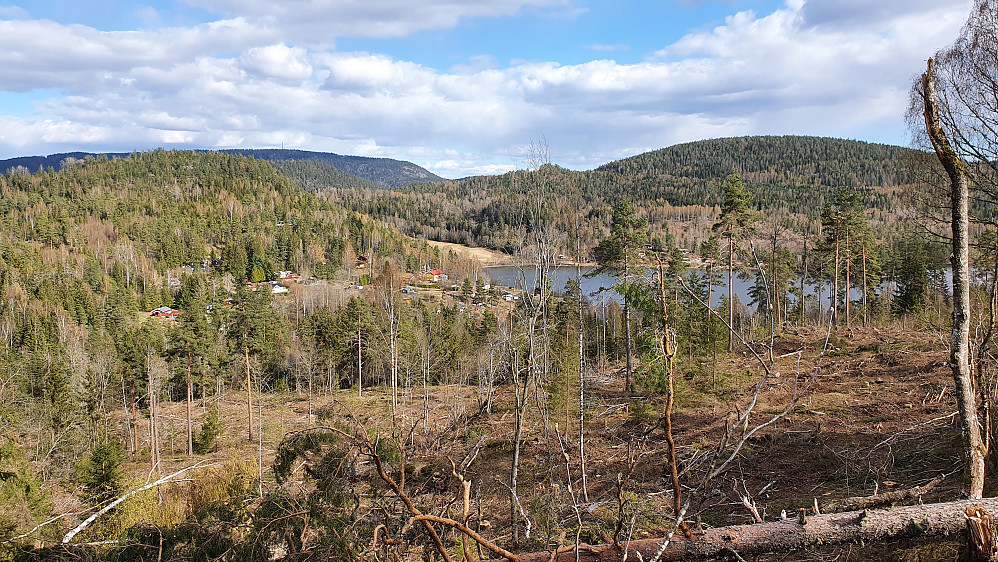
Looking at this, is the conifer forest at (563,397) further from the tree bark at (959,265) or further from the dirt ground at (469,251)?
the dirt ground at (469,251)

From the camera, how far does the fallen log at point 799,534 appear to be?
8.44 ft

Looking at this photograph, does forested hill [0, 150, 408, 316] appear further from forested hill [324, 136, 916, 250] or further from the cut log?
the cut log

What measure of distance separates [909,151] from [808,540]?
10209mm

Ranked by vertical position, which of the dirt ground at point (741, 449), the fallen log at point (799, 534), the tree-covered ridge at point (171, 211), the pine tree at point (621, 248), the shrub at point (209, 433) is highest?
the tree-covered ridge at point (171, 211)

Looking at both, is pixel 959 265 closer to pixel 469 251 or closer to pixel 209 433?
pixel 209 433

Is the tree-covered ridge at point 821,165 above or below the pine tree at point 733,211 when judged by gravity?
above

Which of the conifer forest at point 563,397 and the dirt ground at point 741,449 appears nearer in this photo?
the conifer forest at point 563,397

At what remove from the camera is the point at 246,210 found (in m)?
136

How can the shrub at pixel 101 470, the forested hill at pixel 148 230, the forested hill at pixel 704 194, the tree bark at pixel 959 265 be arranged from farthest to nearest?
the forested hill at pixel 704 194 → the forested hill at pixel 148 230 → the shrub at pixel 101 470 → the tree bark at pixel 959 265

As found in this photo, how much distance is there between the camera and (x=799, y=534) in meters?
2.71

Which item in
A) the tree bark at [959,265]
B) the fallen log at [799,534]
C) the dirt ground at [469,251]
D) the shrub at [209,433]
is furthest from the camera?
the dirt ground at [469,251]

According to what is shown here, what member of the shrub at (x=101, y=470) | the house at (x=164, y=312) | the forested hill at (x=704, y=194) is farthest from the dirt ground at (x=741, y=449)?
the forested hill at (x=704, y=194)

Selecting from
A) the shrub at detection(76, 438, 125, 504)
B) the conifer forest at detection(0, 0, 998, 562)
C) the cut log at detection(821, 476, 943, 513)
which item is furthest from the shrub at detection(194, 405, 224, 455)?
the cut log at detection(821, 476, 943, 513)

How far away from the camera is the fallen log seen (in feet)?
8.44
